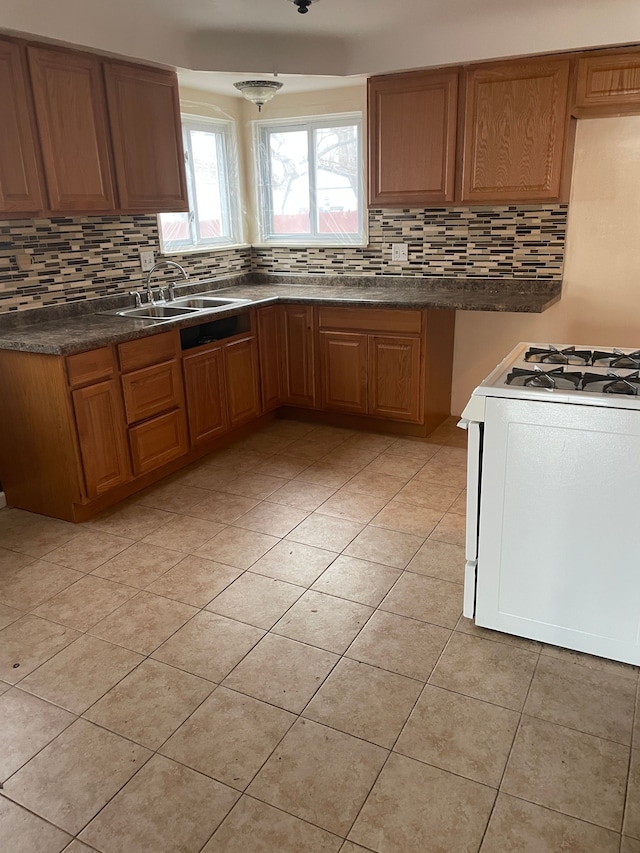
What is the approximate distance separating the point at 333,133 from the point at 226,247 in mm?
1064

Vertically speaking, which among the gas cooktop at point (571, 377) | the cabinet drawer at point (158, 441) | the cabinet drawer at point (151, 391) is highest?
the gas cooktop at point (571, 377)

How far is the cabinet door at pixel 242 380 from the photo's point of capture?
12.7ft

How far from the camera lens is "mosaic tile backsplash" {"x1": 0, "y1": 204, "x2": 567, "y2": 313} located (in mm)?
3279

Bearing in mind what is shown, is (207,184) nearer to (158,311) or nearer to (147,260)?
(147,260)

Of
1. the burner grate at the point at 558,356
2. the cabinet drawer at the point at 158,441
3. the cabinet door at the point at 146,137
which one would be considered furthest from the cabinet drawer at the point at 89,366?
the burner grate at the point at 558,356

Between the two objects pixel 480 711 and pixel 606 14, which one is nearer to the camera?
pixel 480 711

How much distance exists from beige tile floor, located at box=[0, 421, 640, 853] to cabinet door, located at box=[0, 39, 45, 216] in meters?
1.50

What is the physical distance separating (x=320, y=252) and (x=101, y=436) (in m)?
2.23

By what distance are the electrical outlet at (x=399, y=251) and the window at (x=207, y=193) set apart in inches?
47.5

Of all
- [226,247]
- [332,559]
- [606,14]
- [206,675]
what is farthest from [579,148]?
[206,675]

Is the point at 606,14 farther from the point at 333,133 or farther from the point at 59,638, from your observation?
the point at 59,638

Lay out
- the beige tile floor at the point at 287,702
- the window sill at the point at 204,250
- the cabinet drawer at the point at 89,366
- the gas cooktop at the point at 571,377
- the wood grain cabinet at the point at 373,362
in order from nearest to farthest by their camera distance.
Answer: the beige tile floor at the point at 287,702
the gas cooktop at the point at 571,377
the cabinet drawer at the point at 89,366
the wood grain cabinet at the point at 373,362
the window sill at the point at 204,250

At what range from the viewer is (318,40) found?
3.62 meters

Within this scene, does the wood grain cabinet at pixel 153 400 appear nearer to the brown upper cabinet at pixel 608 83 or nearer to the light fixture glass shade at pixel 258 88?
the light fixture glass shade at pixel 258 88
